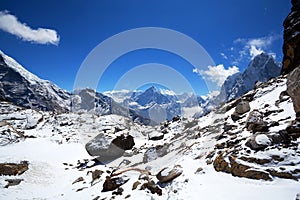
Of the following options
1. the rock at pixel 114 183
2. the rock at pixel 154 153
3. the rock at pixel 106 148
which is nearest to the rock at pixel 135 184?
→ the rock at pixel 114 183

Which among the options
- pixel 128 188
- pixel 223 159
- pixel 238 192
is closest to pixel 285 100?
pixel 223 159

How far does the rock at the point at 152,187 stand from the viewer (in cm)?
1454

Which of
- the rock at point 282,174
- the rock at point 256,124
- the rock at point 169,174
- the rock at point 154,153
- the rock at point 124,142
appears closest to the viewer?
the rock at point 282,174

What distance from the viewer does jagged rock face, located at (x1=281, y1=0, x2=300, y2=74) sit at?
3644cm

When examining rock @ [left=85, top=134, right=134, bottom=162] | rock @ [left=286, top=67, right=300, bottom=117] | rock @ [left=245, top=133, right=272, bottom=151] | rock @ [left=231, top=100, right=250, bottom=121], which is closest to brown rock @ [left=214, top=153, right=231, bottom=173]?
rock @ [left=245, top=133, right=272, bottom=151]

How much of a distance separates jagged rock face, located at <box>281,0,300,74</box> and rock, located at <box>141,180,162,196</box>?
1423 inches

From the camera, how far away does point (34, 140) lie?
39.1 meters

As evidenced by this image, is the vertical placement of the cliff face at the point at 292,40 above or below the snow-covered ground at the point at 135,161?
above

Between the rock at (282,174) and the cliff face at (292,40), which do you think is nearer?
the rock at (282,174)

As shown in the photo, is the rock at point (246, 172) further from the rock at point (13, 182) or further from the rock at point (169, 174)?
the rock at point (13, 182)

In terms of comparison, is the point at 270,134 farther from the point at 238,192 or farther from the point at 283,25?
the point at 283,25

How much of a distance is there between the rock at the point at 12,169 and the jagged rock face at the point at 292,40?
48278mm

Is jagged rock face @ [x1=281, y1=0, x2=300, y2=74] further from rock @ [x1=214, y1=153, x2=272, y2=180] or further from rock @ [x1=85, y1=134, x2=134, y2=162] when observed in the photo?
rock @ [x1=85, y1=134, x2=134, y2=162]

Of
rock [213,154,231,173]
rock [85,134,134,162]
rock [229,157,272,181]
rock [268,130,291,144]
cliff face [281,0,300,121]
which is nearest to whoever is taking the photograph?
rock [229,157,272,181]
